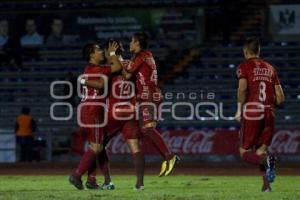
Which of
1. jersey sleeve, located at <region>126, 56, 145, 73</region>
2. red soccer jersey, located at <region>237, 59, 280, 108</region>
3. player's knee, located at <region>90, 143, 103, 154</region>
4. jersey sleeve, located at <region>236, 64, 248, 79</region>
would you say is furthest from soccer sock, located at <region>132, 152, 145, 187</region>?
jersey sleeve, located at <region>236, 64, 248, 79</region>

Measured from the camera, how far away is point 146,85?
13930mm

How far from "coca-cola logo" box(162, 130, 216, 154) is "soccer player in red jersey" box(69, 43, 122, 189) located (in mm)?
12775

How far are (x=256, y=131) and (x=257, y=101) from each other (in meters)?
A: 0.44

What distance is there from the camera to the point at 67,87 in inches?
1217

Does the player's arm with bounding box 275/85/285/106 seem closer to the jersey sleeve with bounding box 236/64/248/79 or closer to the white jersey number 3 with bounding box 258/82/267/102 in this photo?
the white jersey number 3 with bounding box 258/82/267/102

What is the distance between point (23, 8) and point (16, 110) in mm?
4317

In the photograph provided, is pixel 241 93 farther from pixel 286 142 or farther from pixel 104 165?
pixel 286 142

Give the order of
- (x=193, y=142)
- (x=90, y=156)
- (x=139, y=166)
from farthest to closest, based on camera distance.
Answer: (x=193, y=142), (x=90, y=156), (x=139, y=166)

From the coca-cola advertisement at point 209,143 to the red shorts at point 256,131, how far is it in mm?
12725

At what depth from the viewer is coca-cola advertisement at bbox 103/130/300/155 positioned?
85.3ft

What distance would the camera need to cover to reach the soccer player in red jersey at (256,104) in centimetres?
1304

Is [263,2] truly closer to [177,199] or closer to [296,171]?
[296,171]

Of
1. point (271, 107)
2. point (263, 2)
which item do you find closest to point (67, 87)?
point (263, 2)

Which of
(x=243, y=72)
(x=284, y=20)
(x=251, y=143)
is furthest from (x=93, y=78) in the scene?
(x=284, y=20)
